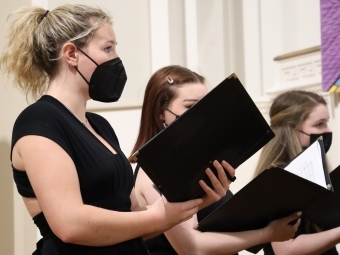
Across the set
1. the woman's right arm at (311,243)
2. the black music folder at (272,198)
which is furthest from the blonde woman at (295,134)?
the black music folder at (272,198)

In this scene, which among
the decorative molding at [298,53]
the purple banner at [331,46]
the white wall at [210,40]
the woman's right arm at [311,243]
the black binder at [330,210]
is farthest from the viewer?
the decorative molding at [298,53]

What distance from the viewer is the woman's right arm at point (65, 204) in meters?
1.75

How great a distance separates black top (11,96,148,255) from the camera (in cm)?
185

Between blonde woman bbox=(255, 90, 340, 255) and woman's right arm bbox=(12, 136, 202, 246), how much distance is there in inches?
46.6

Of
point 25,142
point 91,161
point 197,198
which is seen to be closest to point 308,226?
point 197,198

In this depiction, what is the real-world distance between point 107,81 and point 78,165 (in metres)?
0.32

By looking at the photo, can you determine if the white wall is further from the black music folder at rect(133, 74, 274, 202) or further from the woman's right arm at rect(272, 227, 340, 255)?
the black music folder at rect(133, 74, 274, 202)

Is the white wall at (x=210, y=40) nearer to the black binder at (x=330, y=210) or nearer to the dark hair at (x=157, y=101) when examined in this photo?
the dark hair at (x=157, y=101)

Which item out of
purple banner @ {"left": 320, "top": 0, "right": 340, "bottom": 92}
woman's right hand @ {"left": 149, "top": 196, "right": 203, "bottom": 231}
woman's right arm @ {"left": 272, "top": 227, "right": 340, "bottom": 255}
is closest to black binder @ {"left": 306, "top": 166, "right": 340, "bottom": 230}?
woman's right arm @ {"left": 272, "top": 227, "right": 340, "bottom": 255}

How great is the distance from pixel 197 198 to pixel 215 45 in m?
3.59

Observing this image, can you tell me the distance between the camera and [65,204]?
68.7 inches

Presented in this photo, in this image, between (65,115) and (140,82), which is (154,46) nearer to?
(140,82)

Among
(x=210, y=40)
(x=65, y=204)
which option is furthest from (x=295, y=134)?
(x=210, y=40)

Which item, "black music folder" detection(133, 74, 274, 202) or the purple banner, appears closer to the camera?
"black music folder" detection(133, 74, 274, 202)
